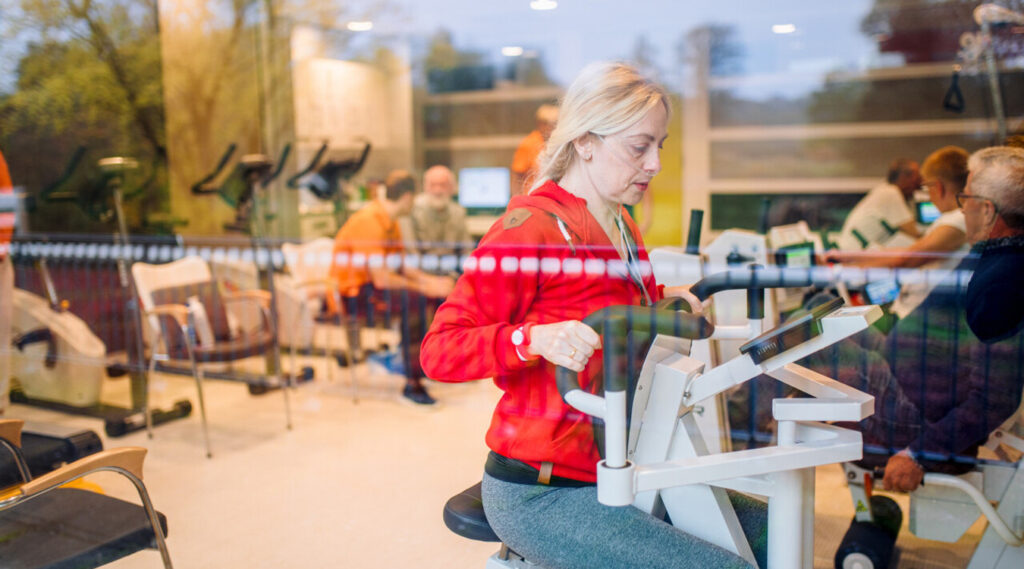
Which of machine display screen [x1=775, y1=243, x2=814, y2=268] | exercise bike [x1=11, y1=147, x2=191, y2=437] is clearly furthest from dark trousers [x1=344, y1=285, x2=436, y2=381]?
machine display screen [x1=775, y1=243, x2=814, y2=268]

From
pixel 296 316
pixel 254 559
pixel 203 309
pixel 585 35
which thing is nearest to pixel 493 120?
pixel 585 35

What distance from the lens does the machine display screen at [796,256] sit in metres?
2.92

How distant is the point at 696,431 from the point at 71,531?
1.33 metres

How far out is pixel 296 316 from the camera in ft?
14.7

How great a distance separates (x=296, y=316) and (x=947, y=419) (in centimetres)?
338

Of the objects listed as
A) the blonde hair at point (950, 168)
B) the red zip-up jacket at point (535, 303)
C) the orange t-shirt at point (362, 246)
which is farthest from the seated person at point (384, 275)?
the red zip-up jacket at point (535, 303)

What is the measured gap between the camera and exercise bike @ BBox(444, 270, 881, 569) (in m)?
1.08

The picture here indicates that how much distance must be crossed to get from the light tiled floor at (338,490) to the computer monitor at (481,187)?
1719mm

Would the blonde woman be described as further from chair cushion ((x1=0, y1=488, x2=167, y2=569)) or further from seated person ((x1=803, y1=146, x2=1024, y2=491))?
chair cushion ((x1=0, y1=488, x2=167, y2=569))

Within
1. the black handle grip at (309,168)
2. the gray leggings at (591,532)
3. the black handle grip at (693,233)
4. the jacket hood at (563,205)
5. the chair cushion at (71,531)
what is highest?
the black handle grip at (309,168)

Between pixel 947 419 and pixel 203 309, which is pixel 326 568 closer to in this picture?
pixel 947 419

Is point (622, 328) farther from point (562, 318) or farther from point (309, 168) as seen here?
point (309, 168)

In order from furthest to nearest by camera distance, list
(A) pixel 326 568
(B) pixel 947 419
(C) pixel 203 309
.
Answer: (C) pixel 203 309, (B) pixel 947 419, (A) pixel 326 568

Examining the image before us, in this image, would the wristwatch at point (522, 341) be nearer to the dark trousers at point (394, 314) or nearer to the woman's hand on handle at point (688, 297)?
the woman's hand on handle at point (688, 297)
